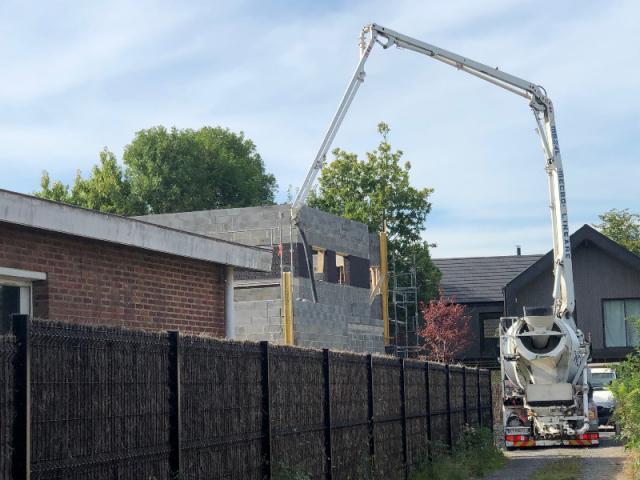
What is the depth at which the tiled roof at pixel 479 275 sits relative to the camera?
172 ft

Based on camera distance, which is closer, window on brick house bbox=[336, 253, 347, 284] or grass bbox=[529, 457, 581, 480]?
grass bbox=[529, 457, 581, 480]

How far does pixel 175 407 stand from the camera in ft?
27.7

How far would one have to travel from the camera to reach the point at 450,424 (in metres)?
21.8

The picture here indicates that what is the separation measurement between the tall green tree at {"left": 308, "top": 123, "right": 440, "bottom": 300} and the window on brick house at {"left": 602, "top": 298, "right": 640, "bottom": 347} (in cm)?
Answer: 921

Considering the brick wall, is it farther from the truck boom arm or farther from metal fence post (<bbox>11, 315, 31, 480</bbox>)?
the truck boom arm

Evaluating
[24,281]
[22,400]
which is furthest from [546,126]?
[22,400]

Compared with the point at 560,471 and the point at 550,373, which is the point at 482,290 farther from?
the point at 560,471

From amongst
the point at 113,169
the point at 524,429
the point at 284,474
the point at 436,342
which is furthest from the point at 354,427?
the point at 113,169

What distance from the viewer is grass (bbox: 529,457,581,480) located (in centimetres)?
1819

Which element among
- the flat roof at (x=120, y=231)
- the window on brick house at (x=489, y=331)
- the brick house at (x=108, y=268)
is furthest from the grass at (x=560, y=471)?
the window on brick house at (x=489, y=331)

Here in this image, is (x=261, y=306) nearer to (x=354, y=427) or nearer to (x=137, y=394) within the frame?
(x=354, y=427)

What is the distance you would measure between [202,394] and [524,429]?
1806 centimetres

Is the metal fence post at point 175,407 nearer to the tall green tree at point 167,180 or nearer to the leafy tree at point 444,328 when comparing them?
the leafy tree at point 444,328

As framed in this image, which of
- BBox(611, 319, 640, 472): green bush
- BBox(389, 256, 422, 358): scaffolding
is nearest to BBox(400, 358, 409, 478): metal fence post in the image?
BBox(611, 319, 640, 472): green bush
